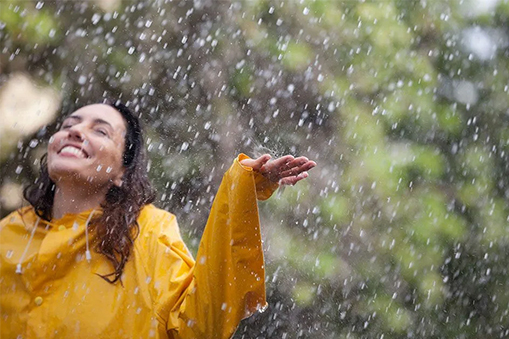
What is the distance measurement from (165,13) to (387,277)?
183 cm

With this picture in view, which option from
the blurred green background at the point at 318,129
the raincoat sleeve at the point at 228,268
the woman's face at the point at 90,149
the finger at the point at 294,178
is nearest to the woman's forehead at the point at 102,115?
the woman's face at the point at 90,149

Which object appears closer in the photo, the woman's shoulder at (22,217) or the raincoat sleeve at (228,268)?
the raincoat sleeve at (228,268)

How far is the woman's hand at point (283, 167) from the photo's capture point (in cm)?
151

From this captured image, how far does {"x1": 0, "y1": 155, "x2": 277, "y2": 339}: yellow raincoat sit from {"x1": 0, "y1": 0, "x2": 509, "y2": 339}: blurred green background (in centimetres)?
155

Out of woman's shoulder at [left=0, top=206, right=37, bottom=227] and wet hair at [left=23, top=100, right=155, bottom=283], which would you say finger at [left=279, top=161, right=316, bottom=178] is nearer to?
wet hair at [left=23, top=100, right=155, bottom=283]

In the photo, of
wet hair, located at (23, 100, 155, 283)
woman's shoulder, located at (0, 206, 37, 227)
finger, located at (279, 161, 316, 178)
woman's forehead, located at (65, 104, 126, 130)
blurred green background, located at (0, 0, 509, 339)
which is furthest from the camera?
blurred green background, located at (0, 0, 509, 339)

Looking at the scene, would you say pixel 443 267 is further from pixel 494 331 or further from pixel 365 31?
pixel 365 31

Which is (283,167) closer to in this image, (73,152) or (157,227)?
(157,227)

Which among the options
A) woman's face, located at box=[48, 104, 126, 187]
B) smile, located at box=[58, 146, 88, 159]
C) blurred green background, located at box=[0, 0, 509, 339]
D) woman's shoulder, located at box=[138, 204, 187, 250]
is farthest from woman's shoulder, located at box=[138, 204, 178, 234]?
blurred green background, located at box=[0, 0, 509, 339]

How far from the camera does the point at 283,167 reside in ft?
5.08

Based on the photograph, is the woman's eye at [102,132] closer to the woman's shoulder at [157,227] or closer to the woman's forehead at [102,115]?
the woman's forehead at [102,115]

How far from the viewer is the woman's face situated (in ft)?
6.21

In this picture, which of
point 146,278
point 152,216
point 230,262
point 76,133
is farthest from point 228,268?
point 76,133

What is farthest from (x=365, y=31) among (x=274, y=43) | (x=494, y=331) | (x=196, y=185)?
(x=494, y=331)
